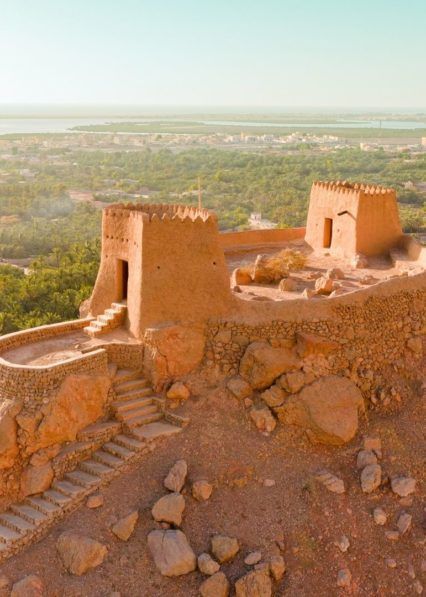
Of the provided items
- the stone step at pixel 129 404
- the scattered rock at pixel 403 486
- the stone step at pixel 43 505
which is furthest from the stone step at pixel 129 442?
the scattered rock at pixel 403 486

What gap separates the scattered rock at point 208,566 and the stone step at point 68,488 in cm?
226

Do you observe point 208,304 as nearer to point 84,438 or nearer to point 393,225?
point 84,438

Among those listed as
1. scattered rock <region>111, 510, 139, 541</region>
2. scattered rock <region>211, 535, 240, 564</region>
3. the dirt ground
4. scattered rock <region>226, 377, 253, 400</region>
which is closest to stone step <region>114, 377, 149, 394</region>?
the dirt ground

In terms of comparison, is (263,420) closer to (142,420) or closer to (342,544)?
(142,420)

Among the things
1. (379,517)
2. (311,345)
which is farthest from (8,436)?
(379,517)

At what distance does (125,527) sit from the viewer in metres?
11.1

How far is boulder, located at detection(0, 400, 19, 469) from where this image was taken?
Result: 38.5 feet

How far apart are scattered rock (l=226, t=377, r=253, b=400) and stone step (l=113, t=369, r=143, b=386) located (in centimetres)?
168

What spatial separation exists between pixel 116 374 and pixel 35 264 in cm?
1646

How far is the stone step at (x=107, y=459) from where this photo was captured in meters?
11.9

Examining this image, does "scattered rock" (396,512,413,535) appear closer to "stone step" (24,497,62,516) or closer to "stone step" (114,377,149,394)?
"stone step" (114,377,149,394)

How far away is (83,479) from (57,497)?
0.49 metres

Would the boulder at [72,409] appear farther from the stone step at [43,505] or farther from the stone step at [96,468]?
the stone step at [43,505]

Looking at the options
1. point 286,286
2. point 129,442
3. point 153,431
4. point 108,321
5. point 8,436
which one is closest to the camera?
point 8,436
